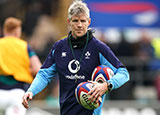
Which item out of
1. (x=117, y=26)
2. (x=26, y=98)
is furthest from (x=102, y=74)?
(x=117, y=26)

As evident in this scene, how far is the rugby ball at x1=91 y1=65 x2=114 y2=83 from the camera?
6497 millimetres

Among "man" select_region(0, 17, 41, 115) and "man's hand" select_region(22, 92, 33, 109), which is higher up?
"man's hand" select_region(22, 92, 33, 109)

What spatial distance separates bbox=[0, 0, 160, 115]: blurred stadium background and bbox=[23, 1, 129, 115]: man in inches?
296

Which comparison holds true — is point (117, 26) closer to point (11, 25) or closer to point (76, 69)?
point (11, 25)

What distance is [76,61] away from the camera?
6.75 m

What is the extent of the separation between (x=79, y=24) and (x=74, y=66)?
0.56 metres

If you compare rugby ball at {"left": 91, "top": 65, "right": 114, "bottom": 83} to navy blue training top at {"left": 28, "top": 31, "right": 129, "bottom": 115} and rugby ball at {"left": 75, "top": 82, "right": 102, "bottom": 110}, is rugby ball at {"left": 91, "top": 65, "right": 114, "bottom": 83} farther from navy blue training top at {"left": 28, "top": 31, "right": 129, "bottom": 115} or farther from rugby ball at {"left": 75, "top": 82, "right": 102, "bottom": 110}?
rugby ball at {"left": 75, "top": 82, "right": 102, "bottom": 110}

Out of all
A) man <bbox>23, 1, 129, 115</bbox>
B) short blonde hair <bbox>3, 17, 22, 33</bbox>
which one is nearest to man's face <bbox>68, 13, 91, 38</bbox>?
man <bbox>23, 1, 129, 115</bbox>

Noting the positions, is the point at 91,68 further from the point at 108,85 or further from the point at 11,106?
the point at 11,106

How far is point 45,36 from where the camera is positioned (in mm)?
15211

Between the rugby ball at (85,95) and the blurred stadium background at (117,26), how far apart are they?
7.99 metres

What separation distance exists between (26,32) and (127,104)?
4261mm

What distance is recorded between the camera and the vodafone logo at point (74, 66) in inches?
265

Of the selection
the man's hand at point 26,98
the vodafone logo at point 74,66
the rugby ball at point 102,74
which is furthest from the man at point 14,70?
the rugby ball at point 102,74
